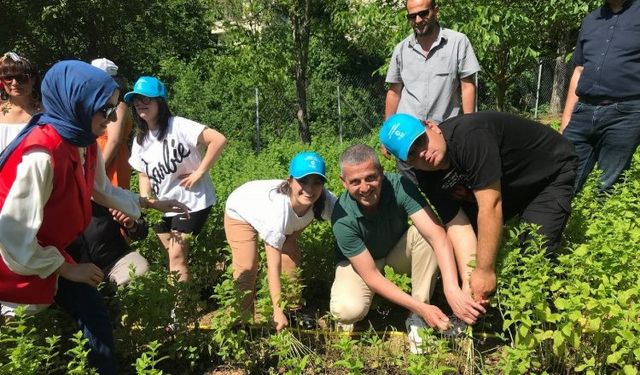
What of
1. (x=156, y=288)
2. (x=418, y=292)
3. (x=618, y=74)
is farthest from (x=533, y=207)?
(x=156, y=288)

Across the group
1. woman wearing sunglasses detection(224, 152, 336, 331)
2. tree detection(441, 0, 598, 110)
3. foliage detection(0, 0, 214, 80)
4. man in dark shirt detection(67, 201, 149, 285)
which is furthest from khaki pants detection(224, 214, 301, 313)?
foliage detection(0, 0, 214, 80)

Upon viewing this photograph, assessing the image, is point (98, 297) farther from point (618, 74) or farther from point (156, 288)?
point (618, 74)

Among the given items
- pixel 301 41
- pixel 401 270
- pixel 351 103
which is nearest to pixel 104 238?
pixel 401 270

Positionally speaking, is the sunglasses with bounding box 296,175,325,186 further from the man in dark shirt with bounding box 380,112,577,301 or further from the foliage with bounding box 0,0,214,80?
the foliage with bounding box 0,0,214,80

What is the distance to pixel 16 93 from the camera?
318 cm

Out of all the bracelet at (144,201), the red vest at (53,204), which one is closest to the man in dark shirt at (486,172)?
the bracelet at (144,201)

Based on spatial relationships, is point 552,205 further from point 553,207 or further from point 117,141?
point 117,141

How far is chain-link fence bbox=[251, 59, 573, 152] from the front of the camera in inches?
545

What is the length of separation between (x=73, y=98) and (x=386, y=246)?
1.97m

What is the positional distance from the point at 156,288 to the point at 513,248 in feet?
5.89

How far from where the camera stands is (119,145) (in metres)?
3.81

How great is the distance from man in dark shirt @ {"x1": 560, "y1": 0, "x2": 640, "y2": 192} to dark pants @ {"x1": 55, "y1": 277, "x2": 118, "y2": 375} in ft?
9.82

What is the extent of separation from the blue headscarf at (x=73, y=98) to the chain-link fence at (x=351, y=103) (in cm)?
980

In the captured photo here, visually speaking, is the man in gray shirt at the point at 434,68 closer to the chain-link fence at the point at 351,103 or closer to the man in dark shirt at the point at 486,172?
the man in dark shirt at the point at 486,172
